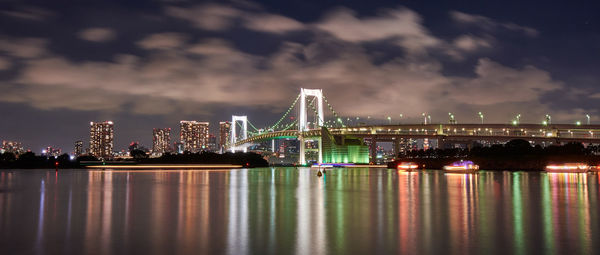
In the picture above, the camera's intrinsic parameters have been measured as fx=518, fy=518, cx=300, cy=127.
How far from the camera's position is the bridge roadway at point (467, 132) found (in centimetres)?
7512

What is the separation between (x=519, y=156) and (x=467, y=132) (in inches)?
710

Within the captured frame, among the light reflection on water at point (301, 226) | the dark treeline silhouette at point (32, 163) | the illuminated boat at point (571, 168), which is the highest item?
the dark treeline silhouette at point (32, 163)

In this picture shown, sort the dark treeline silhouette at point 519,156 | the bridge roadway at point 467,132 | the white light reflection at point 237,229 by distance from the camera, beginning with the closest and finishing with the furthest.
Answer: the white light reflection at point 237,229
the dark treeline silhouette at point 519,156
the bridge roadway at point 467,132

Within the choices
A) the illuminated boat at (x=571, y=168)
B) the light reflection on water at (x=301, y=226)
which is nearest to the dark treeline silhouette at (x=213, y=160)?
the illuminated boat at (x=571, y=168)

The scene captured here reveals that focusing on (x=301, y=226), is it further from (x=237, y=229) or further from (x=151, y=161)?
(x=151, y=161)

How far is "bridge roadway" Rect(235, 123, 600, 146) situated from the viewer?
75.1 metres

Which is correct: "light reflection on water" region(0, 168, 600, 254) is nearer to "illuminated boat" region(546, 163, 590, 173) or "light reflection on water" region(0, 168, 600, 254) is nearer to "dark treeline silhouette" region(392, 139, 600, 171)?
"illuminated boat" region(546, 163, 590, 173)

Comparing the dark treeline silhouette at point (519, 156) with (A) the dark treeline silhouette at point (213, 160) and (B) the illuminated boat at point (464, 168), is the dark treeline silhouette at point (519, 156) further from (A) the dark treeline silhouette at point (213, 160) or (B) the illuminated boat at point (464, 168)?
(A) the dark treeline silhouette at point (213, 160)

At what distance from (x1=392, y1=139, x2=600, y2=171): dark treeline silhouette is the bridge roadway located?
301 centimetres

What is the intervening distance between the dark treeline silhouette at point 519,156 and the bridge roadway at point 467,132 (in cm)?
301

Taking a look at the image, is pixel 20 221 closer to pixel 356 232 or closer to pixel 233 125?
pixel 356 232

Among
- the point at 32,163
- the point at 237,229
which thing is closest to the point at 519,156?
the point at 237,229

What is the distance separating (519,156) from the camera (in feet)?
222

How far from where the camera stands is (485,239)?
9.77 m
